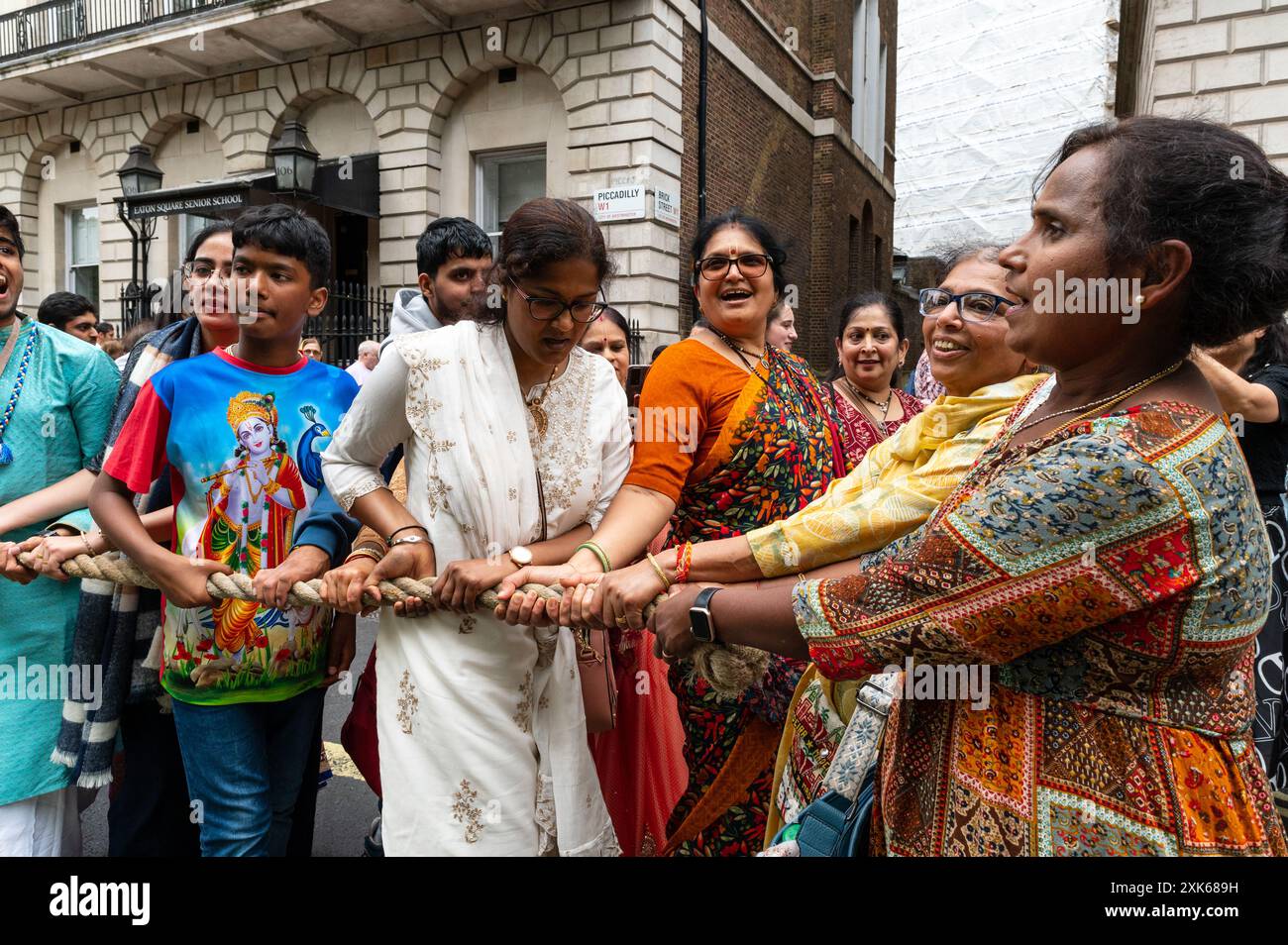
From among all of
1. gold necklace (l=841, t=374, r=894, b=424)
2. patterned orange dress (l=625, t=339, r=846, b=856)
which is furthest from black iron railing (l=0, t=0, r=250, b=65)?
patterned orange dress (l=625, t=339, r=846, b=856)

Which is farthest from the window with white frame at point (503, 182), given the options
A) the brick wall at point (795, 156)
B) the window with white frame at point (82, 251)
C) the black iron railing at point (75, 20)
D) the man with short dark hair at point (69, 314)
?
the window with white frame at point (82, 251)

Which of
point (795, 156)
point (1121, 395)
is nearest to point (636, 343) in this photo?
point (795, 156)

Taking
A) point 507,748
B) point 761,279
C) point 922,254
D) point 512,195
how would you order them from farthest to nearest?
point 922,254, point 512,195, point 761,279, point 507,748

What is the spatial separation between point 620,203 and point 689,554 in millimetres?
10611

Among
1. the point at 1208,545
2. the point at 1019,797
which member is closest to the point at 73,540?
the point at 1019,797

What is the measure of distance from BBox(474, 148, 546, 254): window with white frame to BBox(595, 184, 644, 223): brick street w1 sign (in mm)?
1466

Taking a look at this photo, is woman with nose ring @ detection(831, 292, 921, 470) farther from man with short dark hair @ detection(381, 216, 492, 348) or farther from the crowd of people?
man with short dark hair @ detection(381, 216, 492, 348)

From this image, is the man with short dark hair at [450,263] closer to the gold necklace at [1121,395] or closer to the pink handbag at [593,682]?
the pink handbag at [593,682]

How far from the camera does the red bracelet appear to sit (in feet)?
6.64

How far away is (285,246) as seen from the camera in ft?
7.77

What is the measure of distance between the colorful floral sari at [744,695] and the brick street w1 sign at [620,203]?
9.75 meters

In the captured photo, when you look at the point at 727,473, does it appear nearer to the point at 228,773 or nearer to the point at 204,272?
the point at 228,773
